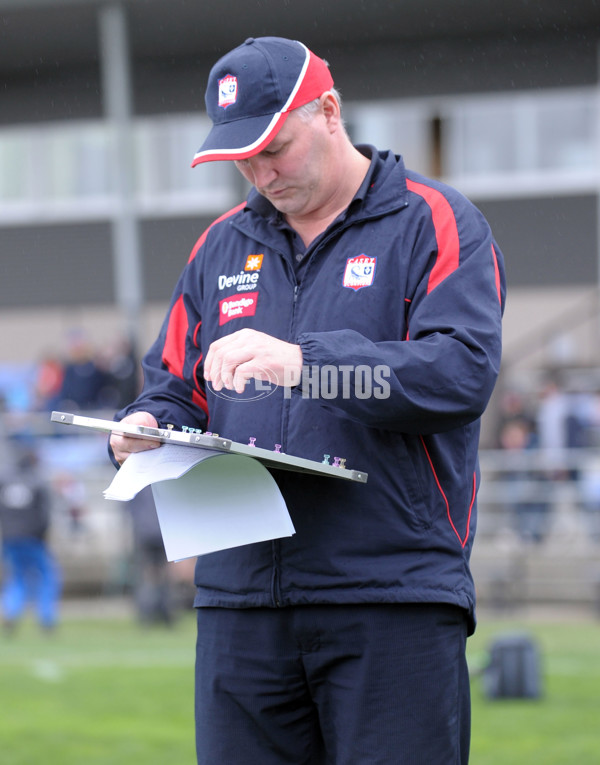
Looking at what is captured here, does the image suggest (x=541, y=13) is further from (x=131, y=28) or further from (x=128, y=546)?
(x=128, y=546)

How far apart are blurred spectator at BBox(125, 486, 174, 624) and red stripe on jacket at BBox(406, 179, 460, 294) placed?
9636 mm

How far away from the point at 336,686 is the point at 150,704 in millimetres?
5531

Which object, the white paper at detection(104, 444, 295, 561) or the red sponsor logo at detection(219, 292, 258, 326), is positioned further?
the red sponsor logo at detection(219, 292, 258, 326)

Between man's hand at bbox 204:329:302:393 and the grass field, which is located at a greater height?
man's hand at bbox 204:329:302:393

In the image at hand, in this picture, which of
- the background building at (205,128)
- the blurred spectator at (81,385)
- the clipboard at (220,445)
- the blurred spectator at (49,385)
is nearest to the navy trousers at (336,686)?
the clipboard at (220,445)

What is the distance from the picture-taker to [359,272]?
7.75ft

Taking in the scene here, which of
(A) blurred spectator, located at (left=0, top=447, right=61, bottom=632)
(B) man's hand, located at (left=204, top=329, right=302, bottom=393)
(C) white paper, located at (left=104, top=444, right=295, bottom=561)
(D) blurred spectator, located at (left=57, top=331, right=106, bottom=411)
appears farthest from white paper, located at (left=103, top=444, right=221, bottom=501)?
(D) blurred spectator, located at (left=57, top=331, right=106, bottom=411)

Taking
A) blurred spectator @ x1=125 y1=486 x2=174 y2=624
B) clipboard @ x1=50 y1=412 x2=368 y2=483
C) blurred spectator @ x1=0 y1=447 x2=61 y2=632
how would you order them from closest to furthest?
clipboard @ x1=50 y1=412 x2=368 y2=483, blurred spectator @ x1=125 y1=486 x2=174 y2=624, blurred spectator @ x1=0 y1=447 x2=61 y2=632

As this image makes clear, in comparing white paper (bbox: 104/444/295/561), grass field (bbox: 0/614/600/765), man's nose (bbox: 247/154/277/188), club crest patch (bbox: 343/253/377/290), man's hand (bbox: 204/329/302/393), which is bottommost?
grass field (bbox: 0/614/600/765)

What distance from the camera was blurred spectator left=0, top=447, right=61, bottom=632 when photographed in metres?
12.1

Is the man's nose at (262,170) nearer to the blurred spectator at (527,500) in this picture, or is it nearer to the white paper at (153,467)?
the white paper at (153,467)

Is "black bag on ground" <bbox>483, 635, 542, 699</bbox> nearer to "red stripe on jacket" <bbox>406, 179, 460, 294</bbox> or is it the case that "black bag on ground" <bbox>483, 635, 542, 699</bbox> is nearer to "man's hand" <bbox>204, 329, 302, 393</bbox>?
"red stripe on jacket" <bbox>406, 179, 460, 294</bbox>

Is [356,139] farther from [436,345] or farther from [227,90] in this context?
[436,345]

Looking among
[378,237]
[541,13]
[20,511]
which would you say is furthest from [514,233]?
[378,237]
